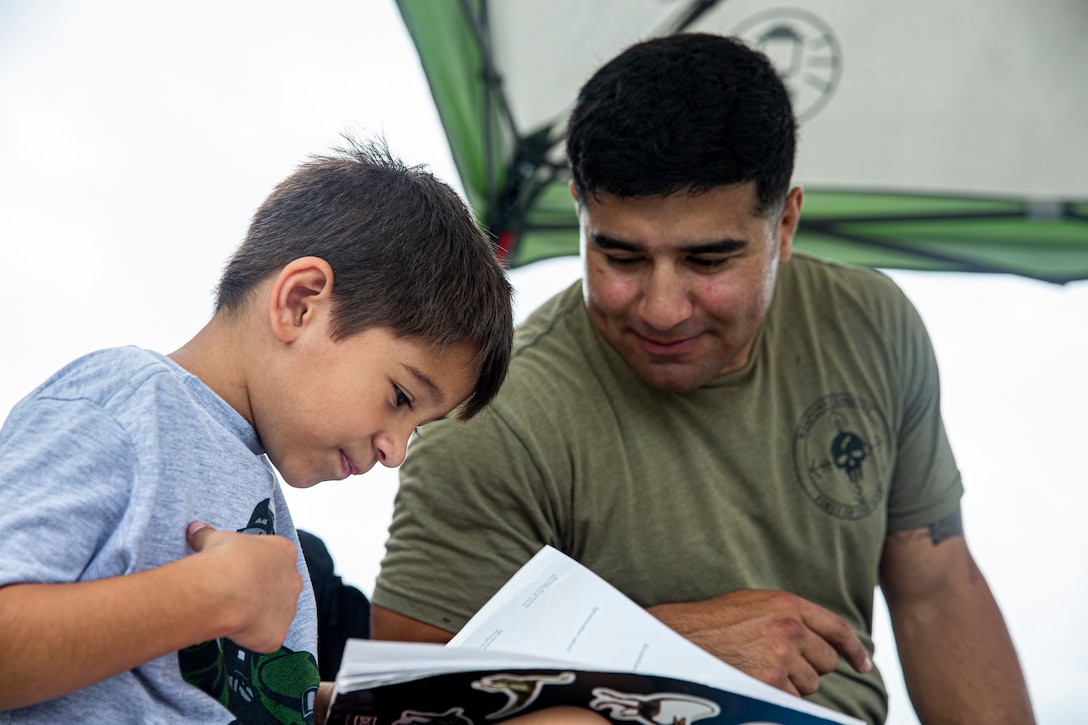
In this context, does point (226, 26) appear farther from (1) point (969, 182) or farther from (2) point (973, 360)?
(2) point (973, 360)

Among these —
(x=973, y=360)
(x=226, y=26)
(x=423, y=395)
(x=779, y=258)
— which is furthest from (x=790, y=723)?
(x=973, y=360)

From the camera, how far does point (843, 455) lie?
1.42m

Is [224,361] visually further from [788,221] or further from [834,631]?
[788,221]

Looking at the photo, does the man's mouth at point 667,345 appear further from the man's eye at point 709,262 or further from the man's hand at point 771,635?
the man's hand at point 771,635

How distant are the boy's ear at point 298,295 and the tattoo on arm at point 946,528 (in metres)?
1.01

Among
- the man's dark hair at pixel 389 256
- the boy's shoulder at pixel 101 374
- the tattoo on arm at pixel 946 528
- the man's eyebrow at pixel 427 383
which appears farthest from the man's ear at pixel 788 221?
the boy's shoulder at pixel 101 374

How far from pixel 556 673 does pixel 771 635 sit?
1.73ft

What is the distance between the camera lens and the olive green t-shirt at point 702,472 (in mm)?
1273

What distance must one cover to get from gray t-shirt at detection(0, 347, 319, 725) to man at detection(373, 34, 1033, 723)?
433 millimetres

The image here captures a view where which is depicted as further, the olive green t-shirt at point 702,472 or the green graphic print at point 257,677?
the olive green t-shirt at point 702,472

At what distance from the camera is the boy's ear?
2.77 feet

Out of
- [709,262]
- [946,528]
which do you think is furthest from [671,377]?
[946,528]

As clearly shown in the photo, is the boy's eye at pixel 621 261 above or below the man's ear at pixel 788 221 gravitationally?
below

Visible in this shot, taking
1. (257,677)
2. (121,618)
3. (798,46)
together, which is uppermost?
(798,46)
